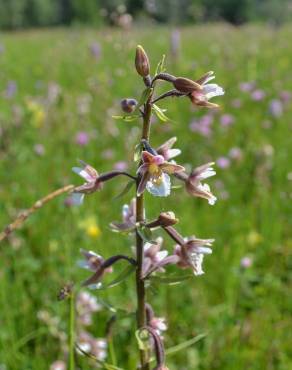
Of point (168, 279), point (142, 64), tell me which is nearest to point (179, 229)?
point (168, 279)

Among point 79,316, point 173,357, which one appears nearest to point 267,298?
point 173,357

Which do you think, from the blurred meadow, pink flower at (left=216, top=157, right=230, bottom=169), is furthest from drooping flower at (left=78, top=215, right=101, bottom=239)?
pink flower at (left=216, top=157, right=230, bottom=169)

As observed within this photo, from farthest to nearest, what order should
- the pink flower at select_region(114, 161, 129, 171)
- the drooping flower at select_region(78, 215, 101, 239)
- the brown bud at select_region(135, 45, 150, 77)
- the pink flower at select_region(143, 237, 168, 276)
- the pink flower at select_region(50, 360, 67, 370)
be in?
the pink flower at select_region(114, 161, 129, 171)
the drooping flower at select_region(78, 215, 101, 239)
the pink flower at select_region(50, 360, 67, 370)
the pink flower at select_region(143, 237, 168, 276)
the brown bud at select_region(135, 45, 150, 77)

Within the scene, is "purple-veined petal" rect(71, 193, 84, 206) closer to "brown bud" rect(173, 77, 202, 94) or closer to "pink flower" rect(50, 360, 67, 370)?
"brown bud" rect(173, 77, 202, 94)

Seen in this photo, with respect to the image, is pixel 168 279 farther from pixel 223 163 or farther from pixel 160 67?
pixel 223 163

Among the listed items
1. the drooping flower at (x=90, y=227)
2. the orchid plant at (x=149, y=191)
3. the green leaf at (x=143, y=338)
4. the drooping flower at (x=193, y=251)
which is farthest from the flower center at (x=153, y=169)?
the drooping flower at (x=90, y=227)

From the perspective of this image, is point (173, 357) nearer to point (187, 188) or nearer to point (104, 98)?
point (187, 188)

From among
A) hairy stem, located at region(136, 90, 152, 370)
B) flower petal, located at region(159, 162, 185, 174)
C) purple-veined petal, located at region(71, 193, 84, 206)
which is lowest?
hairy stem, located at region(136, 90, 152, 370)

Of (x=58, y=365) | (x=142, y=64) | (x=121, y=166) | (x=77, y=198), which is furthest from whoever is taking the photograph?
(x=121, y=166)
